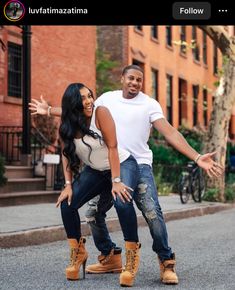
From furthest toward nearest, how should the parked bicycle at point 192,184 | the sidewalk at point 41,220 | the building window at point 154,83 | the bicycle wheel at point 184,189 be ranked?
the building window at point 154,83 < the parked bicycle at point 192,184 < the bicycle wheel at point 184,189 < the sidewalk at point 41,220

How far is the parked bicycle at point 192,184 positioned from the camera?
16.6 metres

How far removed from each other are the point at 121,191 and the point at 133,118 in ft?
2.18

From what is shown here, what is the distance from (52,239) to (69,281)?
351cm

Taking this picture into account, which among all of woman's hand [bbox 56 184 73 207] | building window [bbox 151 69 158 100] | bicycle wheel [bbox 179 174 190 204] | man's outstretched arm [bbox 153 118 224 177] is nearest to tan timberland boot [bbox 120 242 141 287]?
woman's hand [bbox 56 184 73 207]

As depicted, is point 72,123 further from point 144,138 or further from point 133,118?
point 144,138

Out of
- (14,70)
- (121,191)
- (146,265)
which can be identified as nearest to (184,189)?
(14,70)

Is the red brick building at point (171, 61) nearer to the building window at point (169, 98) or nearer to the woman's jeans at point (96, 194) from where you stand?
the building window at point (169, 98)

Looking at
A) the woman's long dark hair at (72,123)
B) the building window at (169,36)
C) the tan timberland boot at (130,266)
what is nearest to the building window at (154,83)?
the building window at (169,36)

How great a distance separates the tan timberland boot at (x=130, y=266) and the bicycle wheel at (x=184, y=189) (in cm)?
1027

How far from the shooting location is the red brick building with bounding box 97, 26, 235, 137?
1051 inches

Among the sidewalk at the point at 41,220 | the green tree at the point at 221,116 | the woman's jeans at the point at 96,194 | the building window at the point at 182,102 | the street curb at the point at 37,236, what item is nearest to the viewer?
the woman's jeans at the point at 96,194

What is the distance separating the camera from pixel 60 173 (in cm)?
1616

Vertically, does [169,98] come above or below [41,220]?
above

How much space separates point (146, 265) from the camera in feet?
24.0
